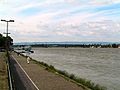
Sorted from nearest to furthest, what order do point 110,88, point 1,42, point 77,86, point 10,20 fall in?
point 77,86
point 110,88
point 10,20
point 1,42

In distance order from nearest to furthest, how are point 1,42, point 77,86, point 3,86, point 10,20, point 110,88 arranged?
point 3,86, point 77,86, point 110,88, point 10,20, point 1,42

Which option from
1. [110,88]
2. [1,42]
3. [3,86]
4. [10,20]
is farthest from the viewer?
[1,42]

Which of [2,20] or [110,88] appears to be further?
[2,20]

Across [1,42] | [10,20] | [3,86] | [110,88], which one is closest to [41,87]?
[3,86]

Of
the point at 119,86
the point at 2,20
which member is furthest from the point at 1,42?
the point at 119,86

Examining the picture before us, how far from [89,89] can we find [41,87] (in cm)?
334

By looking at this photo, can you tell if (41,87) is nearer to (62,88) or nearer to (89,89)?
(62,88)

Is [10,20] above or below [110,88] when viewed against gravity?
above

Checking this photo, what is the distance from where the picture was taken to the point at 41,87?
22.2 metres

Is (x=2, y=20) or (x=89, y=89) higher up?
(x=2, y=20)

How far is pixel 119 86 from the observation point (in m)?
29.8

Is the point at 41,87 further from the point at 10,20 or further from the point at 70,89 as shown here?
the point at 10,20

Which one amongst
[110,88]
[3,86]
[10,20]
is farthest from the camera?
[10,20]

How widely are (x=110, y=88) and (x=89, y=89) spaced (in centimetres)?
740
